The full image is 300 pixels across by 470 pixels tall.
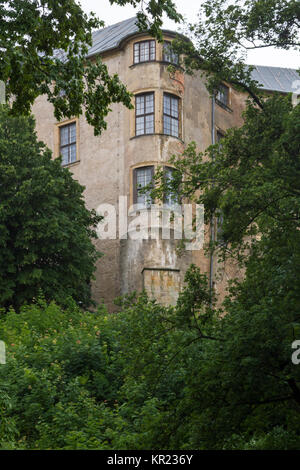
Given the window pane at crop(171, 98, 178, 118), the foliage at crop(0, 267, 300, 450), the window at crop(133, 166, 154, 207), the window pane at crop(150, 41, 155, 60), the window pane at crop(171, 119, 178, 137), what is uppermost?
the window pane at crop(150, 41, 155, 60)

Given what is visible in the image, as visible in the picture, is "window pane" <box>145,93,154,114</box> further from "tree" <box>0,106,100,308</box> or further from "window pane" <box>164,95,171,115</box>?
"tree" <box>0,106,100,308</box>

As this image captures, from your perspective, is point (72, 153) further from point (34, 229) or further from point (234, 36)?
point (234, 36)

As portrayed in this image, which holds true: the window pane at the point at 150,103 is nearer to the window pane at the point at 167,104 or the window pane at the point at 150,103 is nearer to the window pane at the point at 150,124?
the window pane at the point at 150,124

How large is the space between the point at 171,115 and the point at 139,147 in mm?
1988

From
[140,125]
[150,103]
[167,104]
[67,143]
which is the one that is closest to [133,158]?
[140,125]

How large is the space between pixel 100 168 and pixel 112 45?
219 inches

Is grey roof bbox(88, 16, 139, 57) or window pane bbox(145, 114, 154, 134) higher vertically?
grey roof bbox(88, 16, 139, 57)

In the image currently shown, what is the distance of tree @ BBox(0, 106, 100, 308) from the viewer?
22.7 metres

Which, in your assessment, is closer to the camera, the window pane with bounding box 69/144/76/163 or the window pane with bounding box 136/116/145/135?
the window pane with bounding box 136/116/145/135

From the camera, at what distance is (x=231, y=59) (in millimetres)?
13016

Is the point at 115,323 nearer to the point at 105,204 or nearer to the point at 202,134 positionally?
the point at 105,204

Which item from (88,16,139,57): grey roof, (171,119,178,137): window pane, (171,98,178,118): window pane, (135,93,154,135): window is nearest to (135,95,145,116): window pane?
(135,93,154,135): window

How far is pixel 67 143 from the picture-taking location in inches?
1261

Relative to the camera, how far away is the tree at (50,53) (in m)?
9.90
